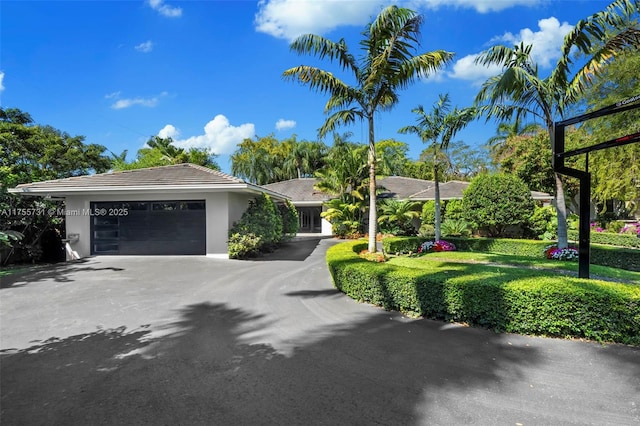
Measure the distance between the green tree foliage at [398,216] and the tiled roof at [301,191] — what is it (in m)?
4.91

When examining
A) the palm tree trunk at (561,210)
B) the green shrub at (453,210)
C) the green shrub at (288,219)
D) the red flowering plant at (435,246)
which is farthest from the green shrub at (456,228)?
the green shrub at (288,219)

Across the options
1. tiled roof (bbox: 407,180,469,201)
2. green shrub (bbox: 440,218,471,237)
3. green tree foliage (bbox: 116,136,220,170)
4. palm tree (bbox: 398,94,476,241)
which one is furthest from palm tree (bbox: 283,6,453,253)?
green tree foliage (bbox: 116,136,220,170)

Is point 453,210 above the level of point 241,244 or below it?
above

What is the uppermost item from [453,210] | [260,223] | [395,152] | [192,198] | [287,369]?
[395,152]

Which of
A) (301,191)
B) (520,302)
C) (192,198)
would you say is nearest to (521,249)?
(520,302)

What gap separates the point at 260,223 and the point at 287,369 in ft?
34.7

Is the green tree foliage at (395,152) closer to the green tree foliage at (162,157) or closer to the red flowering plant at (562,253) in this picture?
the green tree foliage at (162,157)

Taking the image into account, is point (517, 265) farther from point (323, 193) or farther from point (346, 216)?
point (323, 193)

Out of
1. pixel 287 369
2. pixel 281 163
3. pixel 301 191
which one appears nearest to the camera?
pixel 287 369

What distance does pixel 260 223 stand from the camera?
1433 centimetres

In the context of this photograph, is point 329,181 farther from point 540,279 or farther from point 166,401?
point 166,401

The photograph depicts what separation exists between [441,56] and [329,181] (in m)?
12.8

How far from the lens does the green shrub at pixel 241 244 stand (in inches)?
520

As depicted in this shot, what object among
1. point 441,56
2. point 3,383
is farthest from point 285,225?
point 3,383
